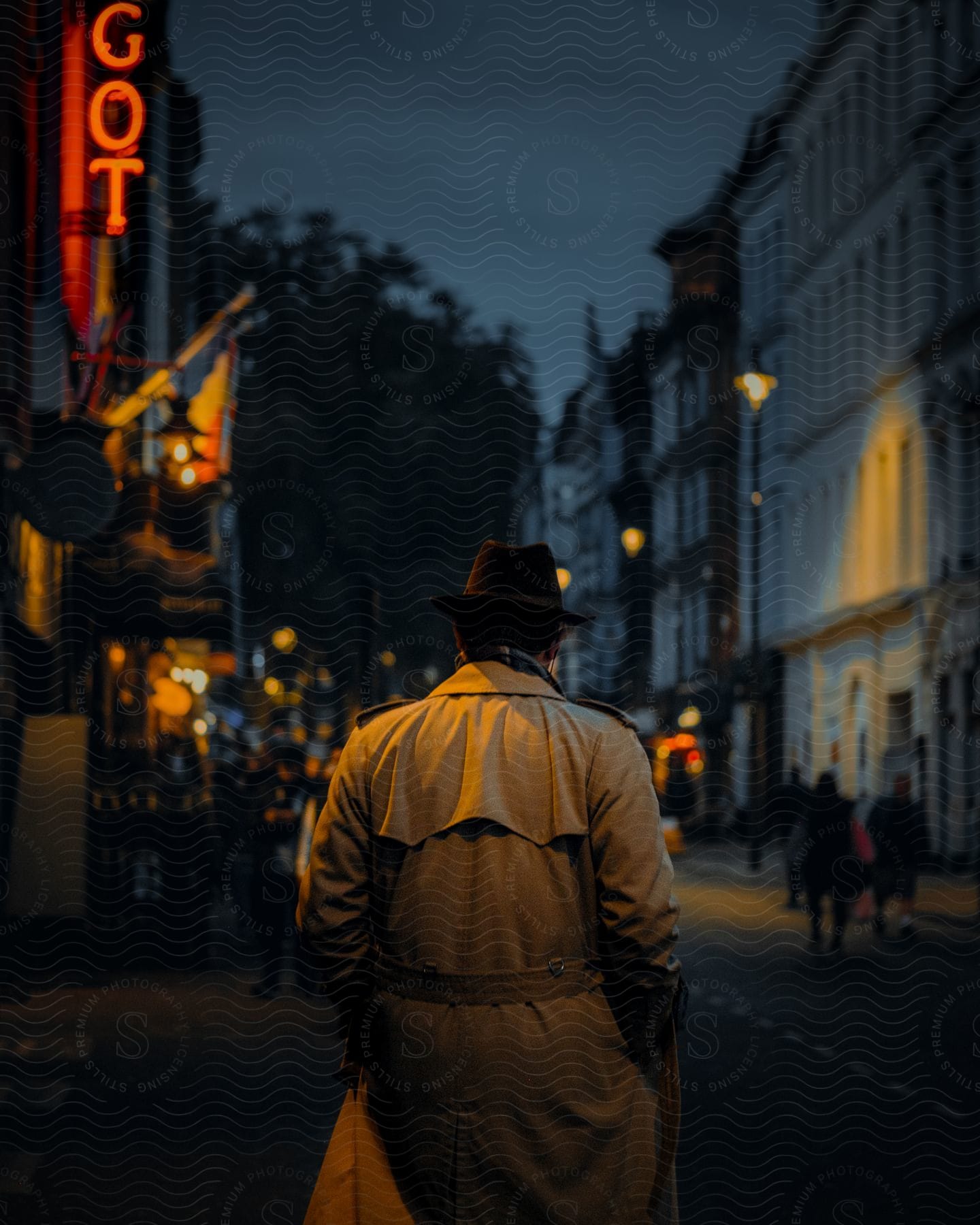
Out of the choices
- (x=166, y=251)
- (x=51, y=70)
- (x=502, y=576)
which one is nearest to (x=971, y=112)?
(x=166, y=251)

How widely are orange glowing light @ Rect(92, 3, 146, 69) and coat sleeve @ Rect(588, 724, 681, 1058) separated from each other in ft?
14.1

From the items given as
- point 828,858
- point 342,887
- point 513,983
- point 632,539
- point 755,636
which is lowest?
point 828,858

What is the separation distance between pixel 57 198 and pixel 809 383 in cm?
834

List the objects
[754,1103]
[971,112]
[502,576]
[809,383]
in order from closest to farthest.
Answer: [502,576] < [754,1103] < [971,112] < [809,383]

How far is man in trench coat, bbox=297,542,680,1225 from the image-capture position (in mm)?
2676

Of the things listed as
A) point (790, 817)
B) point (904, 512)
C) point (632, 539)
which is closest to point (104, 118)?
point (632, 539)

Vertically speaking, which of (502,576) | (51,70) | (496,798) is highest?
(51,70)

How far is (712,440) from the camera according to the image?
1584 centimetres

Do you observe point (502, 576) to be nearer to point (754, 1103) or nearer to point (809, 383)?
point (754, 1103)

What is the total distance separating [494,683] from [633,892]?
525mm

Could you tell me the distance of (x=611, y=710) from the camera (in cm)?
293

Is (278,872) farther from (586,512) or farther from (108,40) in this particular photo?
(108,40)

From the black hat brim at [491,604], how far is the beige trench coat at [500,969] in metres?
0.23

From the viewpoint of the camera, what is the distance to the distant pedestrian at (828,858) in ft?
30.7
